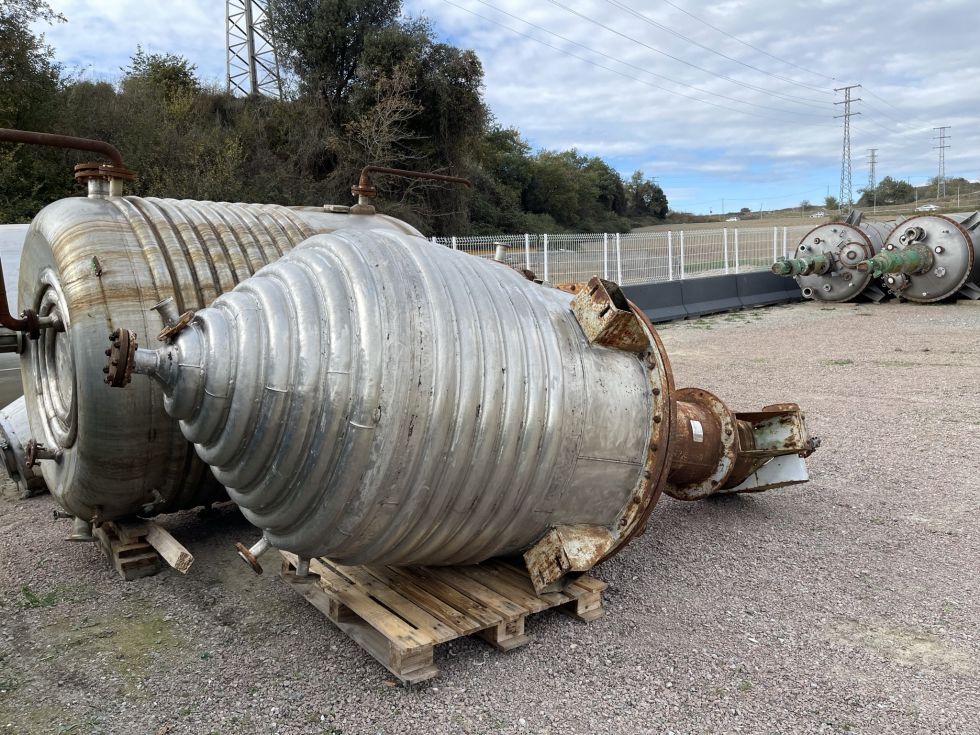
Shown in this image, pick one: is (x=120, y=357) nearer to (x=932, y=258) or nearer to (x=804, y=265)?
(x=804, y=265)

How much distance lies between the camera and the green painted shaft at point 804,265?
14356mm

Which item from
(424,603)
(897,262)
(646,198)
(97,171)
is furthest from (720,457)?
(646,198)

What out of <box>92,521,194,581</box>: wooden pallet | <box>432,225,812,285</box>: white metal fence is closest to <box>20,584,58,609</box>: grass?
<box>92,521,194,581</box>: wooden pallet

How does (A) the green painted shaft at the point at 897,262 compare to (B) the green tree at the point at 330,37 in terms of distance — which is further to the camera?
(B) the green tree at the point at 330,37

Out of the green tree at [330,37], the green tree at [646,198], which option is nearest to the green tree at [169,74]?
the green tree at [330,37]

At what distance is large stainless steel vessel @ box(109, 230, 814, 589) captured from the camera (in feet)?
8.30

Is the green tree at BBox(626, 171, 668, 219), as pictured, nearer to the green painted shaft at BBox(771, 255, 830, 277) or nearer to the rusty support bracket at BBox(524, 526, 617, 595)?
the green painted shaft at BBox(771, 255, 830, 277)

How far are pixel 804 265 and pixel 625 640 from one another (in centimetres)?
1316

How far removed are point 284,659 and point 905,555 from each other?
10.6ft

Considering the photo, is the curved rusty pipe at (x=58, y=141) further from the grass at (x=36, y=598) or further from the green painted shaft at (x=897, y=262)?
the green painted shaft at (x=897, y=262)

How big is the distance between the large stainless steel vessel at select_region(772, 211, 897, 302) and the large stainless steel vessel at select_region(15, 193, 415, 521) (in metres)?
12.6

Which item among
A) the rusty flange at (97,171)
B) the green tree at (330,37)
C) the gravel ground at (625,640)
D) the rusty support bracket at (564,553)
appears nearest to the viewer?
the gravel ground at (625,640)

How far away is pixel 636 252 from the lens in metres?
16.9

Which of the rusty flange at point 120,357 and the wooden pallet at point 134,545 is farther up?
the rusty flange at point 120,357
